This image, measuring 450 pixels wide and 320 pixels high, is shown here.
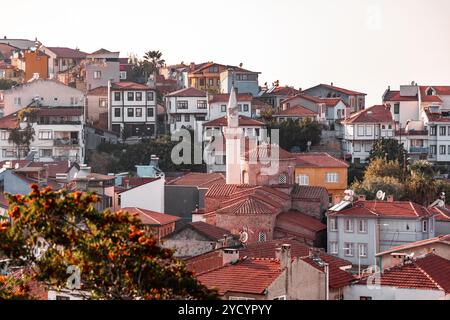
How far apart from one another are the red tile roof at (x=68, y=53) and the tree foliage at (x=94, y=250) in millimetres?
65068

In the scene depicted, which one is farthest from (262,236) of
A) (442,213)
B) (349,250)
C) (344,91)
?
(344,91)

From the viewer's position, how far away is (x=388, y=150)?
61.9 metres

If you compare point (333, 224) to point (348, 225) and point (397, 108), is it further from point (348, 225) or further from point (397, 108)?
point (397, 108)

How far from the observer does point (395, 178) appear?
185ft

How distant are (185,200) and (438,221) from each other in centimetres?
996

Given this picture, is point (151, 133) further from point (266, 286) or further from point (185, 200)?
point (266, 286)

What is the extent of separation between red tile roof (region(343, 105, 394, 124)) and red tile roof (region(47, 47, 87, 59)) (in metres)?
21.2

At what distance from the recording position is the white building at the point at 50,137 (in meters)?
61.9

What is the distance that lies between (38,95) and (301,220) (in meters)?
23.4

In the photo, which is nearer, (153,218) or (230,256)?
(230,256)

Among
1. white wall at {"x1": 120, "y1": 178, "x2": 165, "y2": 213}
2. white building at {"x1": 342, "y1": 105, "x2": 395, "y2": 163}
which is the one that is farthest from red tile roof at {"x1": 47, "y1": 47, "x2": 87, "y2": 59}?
white wall at {"x1": 120, "y1": 178, "x2": 165, "y2": 213}

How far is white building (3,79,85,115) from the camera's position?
65.9 metres

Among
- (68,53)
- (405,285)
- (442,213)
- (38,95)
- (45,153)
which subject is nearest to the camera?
(405,285)

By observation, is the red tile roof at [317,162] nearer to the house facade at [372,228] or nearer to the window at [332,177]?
the window at [332,177]
